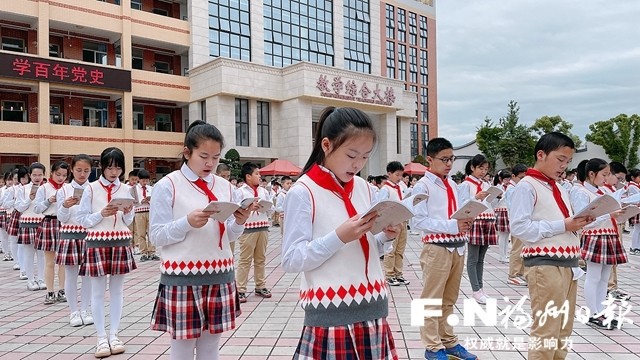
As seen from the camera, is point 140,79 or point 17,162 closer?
point 17,162

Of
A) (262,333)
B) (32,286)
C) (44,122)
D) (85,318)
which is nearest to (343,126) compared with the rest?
(262,333)

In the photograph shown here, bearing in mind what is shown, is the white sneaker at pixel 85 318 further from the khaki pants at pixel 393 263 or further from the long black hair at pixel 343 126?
the long black hair at pixel 343 126

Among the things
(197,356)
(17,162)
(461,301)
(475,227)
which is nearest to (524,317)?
(461,301)

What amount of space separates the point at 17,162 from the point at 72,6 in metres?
7.37

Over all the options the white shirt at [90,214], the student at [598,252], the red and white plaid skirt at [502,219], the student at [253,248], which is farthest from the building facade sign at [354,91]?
the white shirt at [90,214]

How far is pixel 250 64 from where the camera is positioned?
76.0 ft

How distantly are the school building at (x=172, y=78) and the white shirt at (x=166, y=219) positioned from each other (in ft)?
56.0

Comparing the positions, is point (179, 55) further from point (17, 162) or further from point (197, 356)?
point (197, 356)

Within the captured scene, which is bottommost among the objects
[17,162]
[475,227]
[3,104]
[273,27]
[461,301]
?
[461,301]

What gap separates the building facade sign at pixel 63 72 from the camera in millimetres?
18531

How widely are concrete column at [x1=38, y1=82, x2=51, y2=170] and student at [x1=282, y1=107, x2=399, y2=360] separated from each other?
21.2 meters

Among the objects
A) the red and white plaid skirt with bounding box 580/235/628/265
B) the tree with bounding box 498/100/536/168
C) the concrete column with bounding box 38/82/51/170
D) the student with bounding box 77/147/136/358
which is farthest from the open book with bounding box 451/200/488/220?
the tree with bounding box 498/100/536/168

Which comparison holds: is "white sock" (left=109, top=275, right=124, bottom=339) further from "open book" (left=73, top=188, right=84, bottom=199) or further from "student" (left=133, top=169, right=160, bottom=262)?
"student" (left=133, top=169, right=160, bottom=262)

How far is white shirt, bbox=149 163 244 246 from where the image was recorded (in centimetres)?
261
